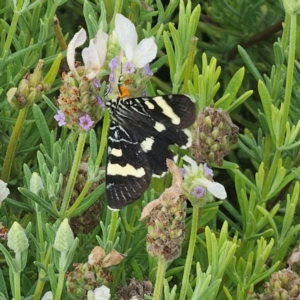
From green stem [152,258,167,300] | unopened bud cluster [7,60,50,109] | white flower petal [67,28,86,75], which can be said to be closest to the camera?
green stem [152,258,167,300]

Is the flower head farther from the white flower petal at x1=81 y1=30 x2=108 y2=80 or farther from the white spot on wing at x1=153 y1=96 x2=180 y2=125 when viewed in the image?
the white flower petal at x1=81 y1=30 x2=108 y2=80

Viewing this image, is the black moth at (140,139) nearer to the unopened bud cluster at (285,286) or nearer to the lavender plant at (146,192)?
the lavender plant at (146,192)

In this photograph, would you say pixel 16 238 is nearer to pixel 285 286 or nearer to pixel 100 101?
pixel 100 101

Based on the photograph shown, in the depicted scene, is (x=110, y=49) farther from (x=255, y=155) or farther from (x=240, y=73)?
(x=255, y=155)

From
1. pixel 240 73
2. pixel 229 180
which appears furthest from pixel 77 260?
pixel 229 180

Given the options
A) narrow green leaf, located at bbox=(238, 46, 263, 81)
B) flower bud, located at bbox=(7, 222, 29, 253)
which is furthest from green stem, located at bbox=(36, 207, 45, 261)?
narrow green leaf, located at bbox=(238, 46, 263, 81)

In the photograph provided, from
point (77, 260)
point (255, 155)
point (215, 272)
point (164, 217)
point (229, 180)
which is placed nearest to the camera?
point (164, 217)
